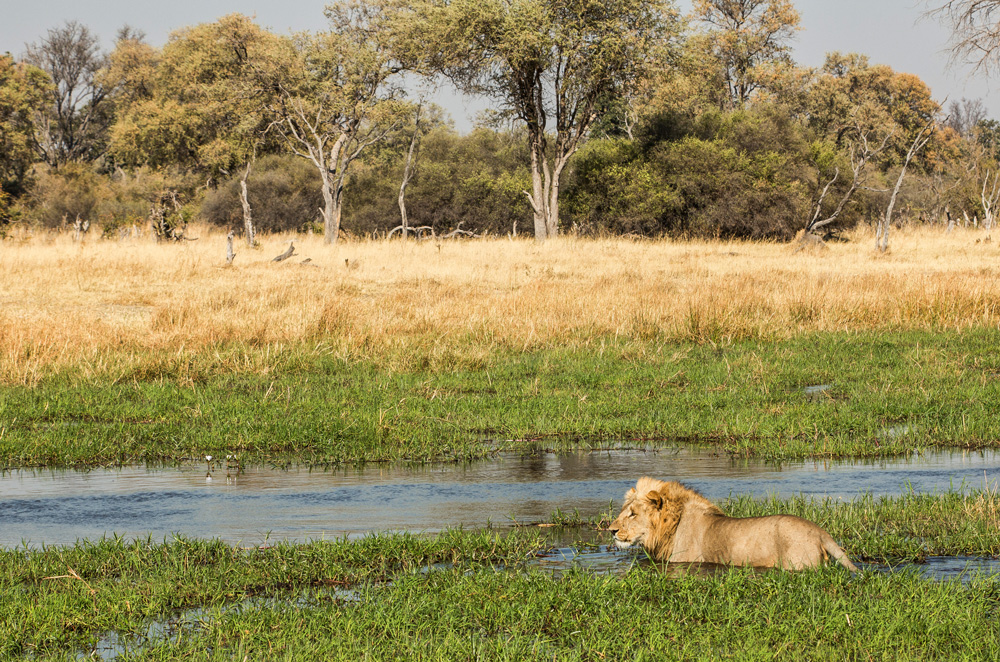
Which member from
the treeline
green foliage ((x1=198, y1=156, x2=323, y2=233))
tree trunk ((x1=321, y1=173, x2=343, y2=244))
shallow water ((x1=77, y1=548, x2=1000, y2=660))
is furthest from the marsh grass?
green foliage ((x1=198, y1=156, x2=323, y2=233))

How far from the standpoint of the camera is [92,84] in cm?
6397

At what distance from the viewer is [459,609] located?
473 cm

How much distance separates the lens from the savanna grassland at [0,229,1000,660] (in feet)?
14.7

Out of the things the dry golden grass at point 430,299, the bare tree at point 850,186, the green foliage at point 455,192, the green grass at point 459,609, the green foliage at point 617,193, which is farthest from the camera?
the green foliage at point 455,192

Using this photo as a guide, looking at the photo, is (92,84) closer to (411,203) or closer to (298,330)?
(411,203)

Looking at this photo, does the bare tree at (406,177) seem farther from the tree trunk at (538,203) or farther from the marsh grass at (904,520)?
the marsh grass at (904,520)

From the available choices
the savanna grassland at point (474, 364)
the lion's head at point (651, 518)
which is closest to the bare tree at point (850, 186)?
the savanna grassland at point (474, 364)

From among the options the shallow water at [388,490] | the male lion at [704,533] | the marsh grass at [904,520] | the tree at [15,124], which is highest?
the tree at [15,124]

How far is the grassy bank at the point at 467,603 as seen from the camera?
424 cm

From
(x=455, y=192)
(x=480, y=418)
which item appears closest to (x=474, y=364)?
(x=480, y=418)

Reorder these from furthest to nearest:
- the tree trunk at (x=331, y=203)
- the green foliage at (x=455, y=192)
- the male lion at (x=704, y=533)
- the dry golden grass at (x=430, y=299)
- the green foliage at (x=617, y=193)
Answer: the green foliage at (x=455, y=192)
the green foliage at (x=617, y=193)
the tree trunk at (x=331, y=203)
the dry golden grass at (x=430, y=299)
the male lion at (x=704, y=533)

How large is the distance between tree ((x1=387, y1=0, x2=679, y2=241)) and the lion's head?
108 feet

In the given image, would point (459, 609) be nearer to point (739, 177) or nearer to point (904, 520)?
point (904, 520)

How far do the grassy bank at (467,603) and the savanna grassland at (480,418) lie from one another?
0.06 ft
